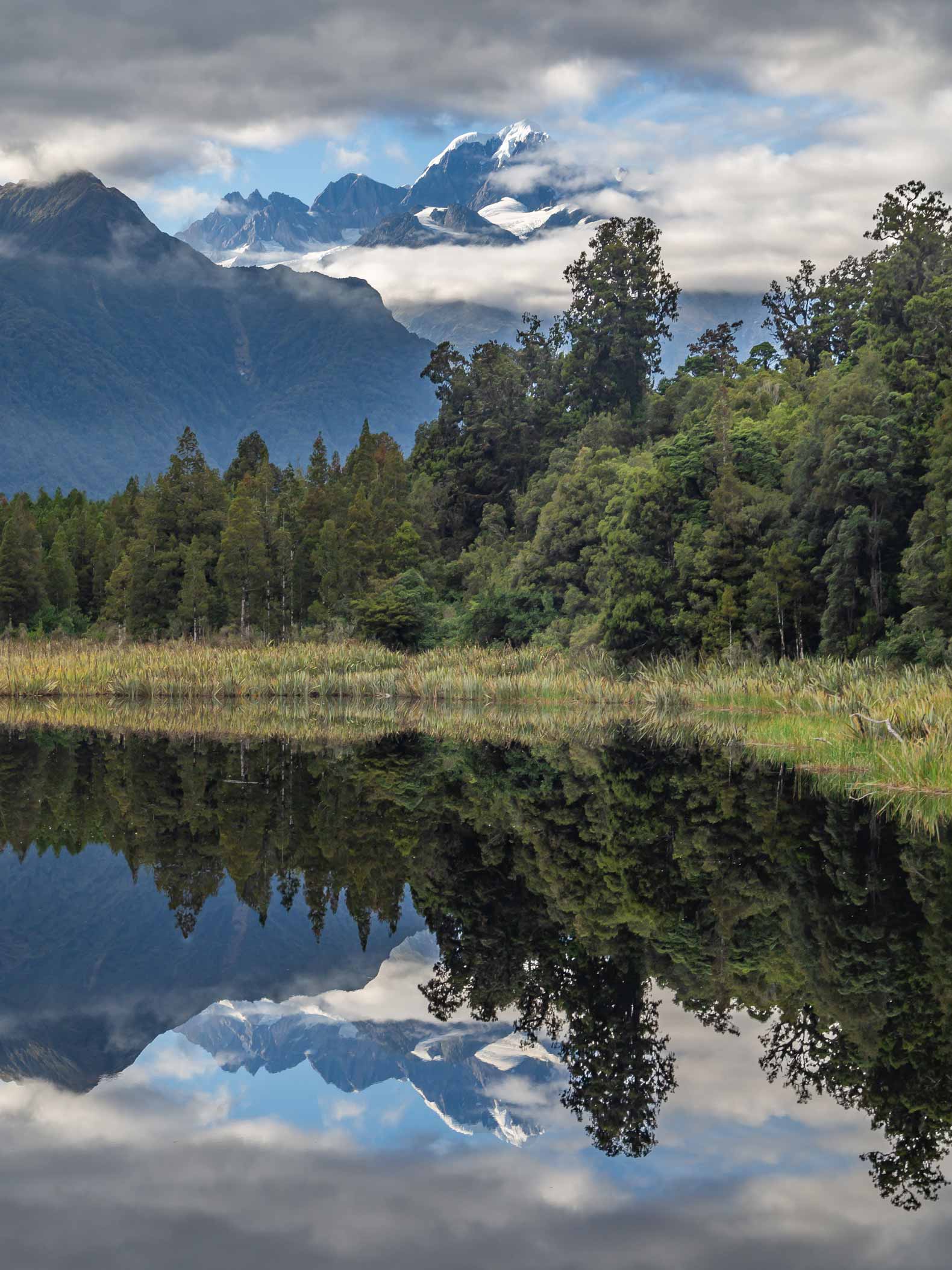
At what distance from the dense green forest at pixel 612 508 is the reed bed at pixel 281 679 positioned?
496cm

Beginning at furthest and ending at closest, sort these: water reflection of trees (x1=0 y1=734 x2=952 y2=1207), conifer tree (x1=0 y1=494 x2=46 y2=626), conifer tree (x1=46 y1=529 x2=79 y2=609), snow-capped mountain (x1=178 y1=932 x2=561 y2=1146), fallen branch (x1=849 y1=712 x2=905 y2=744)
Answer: conifer tree (x1=46 y1=529 x2=79 y2=609) < conifer tree (x1=0 y1=494 x2=46 y2=626) < fallen branch (x1=849 y1=712 x2=905 y2=744) < water reflection of trees (x1=0 y1=734 x2=952 y2=1207) < snow-capped mountain (x1=178 y1=932 x2=561 y2=1146)

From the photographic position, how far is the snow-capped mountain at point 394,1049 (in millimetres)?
6945

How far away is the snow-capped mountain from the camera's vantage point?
22.8 ft

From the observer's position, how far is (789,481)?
4441cm

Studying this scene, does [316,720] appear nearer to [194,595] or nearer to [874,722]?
[874,722]

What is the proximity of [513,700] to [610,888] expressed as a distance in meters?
28.5

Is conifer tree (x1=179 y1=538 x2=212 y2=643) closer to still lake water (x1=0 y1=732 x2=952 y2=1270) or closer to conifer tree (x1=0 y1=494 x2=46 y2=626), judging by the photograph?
conifer tree (x1=0 y1=494 x2=46 y2=626)

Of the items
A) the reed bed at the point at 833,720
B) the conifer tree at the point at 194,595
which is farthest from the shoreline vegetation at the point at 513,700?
the conifer tree at the point at 194,595

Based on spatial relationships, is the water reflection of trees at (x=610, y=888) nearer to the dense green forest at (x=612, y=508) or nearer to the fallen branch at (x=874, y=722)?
the fallen branch at (x=874, y=722)

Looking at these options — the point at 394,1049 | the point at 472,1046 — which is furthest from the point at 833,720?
the point at 394,1049

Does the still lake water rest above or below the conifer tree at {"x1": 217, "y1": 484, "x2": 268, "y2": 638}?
below

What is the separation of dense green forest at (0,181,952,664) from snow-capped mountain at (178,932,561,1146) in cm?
2730

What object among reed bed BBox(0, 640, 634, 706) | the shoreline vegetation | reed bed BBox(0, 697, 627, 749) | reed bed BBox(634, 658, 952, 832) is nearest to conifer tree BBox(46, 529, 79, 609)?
the shoreline vegetation

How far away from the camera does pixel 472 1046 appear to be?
7781mm
